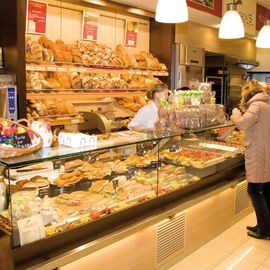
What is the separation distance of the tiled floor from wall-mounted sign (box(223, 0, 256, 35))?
12.8 feet

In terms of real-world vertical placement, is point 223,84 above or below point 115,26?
below

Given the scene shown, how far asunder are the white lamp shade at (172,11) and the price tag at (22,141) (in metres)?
1.49

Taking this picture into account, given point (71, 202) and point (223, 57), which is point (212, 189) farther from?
point (223, 57)

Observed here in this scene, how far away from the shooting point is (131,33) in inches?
220

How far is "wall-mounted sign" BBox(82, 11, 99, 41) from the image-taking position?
189 inches

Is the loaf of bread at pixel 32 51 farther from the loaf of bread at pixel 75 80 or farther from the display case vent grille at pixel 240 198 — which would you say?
the display case vent grille at pixel 240 198

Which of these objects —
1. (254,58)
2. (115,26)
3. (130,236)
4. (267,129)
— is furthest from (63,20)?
(254,58)

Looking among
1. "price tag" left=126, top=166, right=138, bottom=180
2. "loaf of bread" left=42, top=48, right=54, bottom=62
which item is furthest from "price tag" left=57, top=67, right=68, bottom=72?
"price tag" left=126, top=166, right=138, bottom=180

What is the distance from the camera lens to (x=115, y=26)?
536 cm

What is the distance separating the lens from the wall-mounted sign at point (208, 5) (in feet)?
16.3

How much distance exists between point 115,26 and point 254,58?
Result: 4.64 meters

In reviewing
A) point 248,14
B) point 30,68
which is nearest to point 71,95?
point 30,68

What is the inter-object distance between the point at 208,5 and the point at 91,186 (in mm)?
3842

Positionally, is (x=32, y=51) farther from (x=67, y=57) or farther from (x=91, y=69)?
(x=91, y=69)
